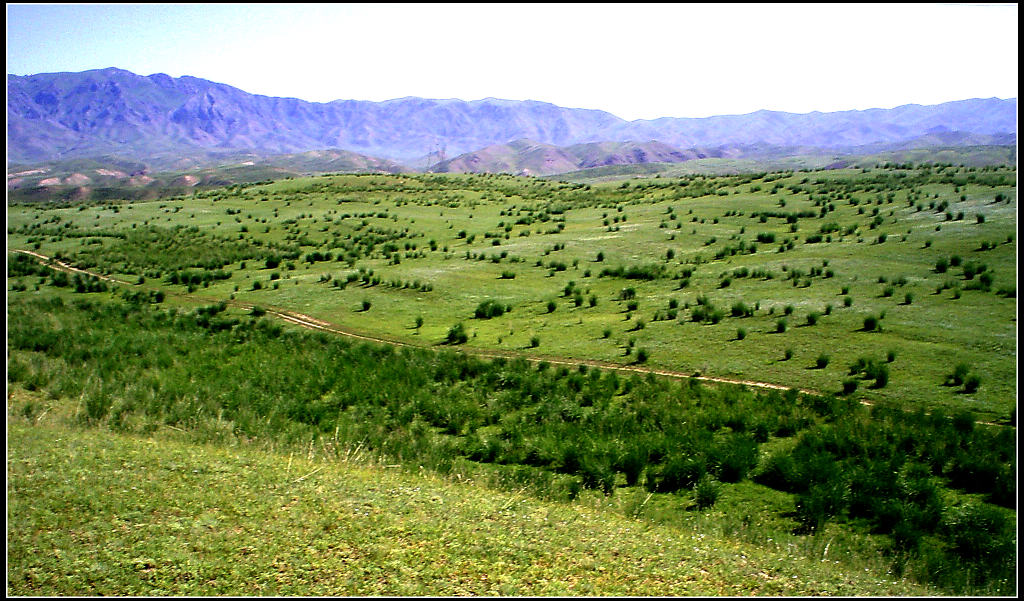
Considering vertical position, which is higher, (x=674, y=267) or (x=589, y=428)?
(x=674, y=267)

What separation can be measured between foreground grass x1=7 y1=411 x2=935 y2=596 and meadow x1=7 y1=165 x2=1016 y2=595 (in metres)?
0.43

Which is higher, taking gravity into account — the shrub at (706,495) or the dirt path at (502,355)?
the dirt path at (502,355)

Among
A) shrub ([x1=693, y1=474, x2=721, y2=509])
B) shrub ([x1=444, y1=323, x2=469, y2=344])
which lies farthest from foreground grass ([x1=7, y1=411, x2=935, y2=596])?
shrub ([x1=444, y1=323, x2=469, y2=344])

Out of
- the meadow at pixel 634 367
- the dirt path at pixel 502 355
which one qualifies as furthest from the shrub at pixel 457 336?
the dirt path at pixel 502 355

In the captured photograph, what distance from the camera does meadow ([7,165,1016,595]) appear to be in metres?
10.4

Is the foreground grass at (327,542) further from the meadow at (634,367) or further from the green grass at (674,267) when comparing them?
the green grass at (674,267)

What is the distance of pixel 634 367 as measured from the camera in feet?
63.6

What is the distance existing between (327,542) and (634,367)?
535 inches

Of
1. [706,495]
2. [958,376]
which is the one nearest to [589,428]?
[706,495]

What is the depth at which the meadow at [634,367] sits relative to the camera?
409 inches

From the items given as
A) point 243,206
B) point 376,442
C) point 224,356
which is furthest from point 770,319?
point 243,206

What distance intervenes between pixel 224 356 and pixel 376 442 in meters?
10.4

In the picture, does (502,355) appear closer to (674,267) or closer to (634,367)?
(634,367)

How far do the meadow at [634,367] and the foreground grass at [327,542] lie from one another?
43 centimetres
